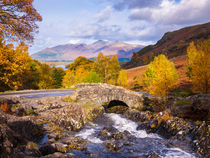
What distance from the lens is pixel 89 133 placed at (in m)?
14.6

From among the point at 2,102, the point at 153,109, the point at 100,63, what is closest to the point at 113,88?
the point at 153,109

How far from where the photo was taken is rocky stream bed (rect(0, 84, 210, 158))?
9.24 metres

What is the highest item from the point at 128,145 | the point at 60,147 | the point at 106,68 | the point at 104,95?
the point at 106,68

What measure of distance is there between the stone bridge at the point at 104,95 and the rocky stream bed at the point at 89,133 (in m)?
1.47

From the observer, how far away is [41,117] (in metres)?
13.7

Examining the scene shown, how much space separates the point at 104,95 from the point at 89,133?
28.3 ft

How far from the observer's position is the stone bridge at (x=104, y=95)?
68.0 feet

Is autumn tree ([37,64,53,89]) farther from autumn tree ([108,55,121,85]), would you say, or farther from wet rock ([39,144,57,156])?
wet rock ([39,144,57,156])

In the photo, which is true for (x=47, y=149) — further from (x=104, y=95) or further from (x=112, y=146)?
(x=104, y=95)

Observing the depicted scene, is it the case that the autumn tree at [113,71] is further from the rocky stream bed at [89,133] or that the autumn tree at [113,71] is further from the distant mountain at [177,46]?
the distant mountain at [177,46]

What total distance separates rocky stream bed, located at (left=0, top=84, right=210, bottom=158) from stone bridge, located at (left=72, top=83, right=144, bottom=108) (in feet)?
4.82

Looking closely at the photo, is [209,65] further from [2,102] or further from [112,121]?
[2,102]

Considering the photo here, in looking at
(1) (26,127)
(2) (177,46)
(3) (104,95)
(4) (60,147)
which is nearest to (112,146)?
(4) (60,147)

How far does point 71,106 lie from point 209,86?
26157mm
